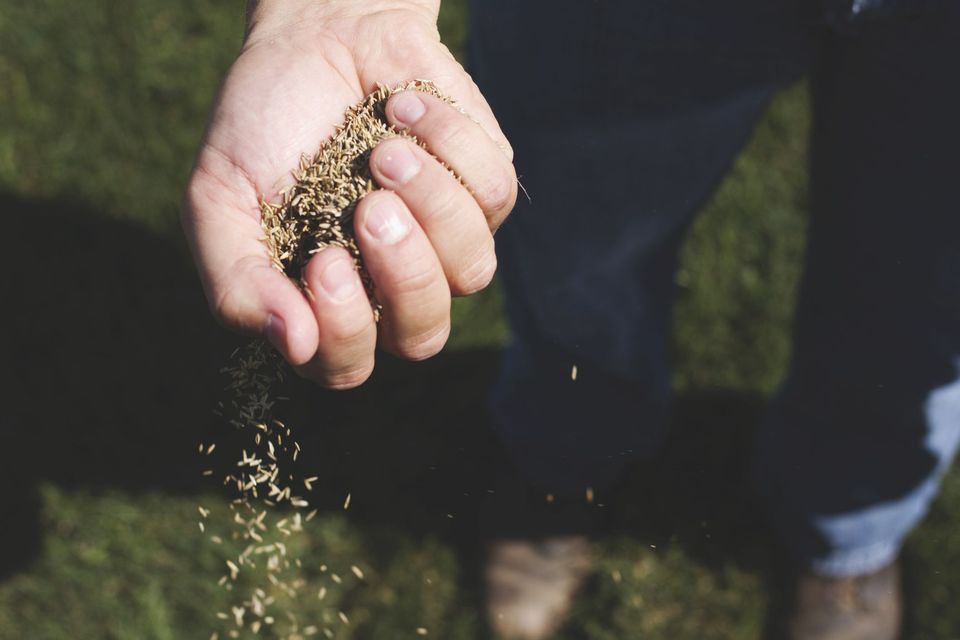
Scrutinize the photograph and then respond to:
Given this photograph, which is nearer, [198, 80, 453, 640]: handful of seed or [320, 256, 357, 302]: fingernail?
[320, 256, 357, 302]: fingernail

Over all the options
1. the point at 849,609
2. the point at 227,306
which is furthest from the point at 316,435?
the point at 849,609

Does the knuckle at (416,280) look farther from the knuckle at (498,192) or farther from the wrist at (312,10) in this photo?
the wrist at (312,10)

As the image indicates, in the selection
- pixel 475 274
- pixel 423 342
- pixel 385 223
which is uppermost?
pixel 385 223

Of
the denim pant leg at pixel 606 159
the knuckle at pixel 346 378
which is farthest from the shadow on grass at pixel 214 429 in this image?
the knuckle at pixel 346 378

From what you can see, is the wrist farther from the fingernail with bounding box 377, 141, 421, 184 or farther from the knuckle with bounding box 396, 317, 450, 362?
the knuckle with bounding box 396, 317, 450, 362

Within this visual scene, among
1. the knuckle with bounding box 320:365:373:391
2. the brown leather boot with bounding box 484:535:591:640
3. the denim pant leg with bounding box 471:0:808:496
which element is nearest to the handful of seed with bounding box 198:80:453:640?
the knuckle with bounding box 320:365:373:391

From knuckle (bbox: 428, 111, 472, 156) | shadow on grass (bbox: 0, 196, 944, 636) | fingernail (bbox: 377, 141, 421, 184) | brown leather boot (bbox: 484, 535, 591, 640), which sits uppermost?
knuckle (bbox: 428, 111, 472, 156)

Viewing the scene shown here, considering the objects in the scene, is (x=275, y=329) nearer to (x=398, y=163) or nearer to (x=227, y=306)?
(x=227, y=306)
